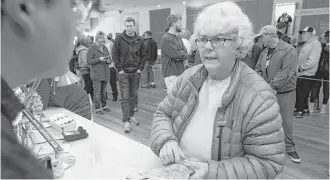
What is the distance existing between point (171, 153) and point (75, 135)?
699 millimetres

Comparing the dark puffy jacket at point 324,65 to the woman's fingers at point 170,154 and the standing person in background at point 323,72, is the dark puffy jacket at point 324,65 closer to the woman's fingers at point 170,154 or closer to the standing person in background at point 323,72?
the standing person in background at point 323,72

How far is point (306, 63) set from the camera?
4250 millimetres

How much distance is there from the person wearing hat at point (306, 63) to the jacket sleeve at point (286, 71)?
168 cm

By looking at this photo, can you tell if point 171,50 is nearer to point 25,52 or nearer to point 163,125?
point 163,125

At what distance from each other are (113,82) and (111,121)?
5.22 ft

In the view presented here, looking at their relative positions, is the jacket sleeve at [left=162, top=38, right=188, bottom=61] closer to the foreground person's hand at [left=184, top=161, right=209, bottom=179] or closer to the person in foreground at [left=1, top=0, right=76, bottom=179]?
the foreground person's hand at [left=184, top=161, right=209, bottom=179]

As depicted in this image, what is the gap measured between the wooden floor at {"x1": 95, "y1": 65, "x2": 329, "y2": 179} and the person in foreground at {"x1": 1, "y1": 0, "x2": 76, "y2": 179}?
264 cm

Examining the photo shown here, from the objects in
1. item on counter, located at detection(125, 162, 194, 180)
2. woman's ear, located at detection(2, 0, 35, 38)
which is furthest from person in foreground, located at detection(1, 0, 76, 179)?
item on counter, located at detection(125, 162, 194, 180)

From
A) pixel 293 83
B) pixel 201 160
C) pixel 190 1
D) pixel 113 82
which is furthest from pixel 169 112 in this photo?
pixel 190 1

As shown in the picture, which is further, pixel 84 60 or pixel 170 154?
pixel 84 60

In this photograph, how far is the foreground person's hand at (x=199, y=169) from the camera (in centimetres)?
107

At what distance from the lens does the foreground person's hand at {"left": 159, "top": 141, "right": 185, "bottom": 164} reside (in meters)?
1.19

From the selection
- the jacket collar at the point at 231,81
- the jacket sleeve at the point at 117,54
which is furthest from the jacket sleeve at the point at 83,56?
the jacket collar at the point at 231,81

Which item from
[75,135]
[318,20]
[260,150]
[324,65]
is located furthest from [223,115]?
[324,65]
